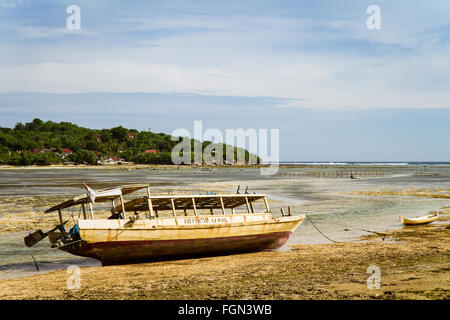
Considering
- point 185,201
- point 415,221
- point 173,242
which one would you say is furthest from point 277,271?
point 415,221

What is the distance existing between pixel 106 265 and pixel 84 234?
6.80 ft

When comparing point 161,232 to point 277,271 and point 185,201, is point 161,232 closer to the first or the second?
→ point 185,201

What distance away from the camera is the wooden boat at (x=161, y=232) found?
16820 millimetres

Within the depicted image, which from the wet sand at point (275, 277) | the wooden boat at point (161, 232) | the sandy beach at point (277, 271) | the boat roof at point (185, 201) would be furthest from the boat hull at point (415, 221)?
the boat roof at point (185, 201)

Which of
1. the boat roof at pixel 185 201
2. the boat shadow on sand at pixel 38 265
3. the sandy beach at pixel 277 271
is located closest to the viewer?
the sandy beach at pixel 277 271

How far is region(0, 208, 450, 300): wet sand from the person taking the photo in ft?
38.7

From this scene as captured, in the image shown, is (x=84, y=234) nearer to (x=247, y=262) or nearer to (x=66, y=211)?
(x=247, y=262)

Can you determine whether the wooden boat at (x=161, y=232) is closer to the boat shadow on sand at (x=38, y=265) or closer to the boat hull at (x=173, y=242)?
the boat hull at (x=173, y=242)

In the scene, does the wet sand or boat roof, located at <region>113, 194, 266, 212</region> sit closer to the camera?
the wet sand

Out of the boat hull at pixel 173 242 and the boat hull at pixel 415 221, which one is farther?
the boat hull at pixel 415 221

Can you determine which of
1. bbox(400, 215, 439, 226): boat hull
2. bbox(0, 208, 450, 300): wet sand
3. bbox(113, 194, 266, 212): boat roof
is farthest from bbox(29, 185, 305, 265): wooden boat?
bbox(400, 215, 439, 226): boat hull

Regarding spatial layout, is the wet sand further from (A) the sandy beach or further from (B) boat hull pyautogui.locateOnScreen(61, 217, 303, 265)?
(B) boat hull pyautogui.locateOnScreen(61, 217, 303, 265)

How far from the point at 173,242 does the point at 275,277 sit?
17.8 ft
